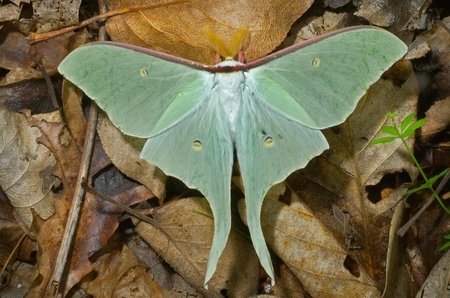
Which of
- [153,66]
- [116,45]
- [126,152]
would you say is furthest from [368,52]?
[126,152]

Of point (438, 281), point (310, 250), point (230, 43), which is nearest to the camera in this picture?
point (438, 281)

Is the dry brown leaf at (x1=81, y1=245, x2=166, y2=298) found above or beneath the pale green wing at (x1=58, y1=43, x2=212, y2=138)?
beneath

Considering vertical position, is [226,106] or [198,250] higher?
[226,106]

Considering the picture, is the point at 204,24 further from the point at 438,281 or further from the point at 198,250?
the point at 438,281

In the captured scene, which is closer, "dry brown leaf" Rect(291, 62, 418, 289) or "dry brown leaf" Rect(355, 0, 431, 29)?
"dry brown leaf" Rect(291, 62, 418, 289)

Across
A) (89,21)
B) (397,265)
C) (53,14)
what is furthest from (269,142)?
(53,14)

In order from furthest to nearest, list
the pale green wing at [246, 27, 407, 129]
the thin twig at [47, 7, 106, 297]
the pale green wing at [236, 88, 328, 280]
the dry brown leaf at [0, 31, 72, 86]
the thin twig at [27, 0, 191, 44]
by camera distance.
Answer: the dry brown leaf at [0, 31, 72, 86] < the thin twig at [27, 0, 191, 44] < the thin twig at [47, 7, 106, 297] < the pale green wing at [236, 88, 328, 280] < the pale green wing at [246, 27, 407, 129]

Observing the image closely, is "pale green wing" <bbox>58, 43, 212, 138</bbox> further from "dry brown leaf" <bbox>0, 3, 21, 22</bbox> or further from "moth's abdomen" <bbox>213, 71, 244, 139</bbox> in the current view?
"dry brown leaf" <bbox>0, 3, 21, 22</bbox>

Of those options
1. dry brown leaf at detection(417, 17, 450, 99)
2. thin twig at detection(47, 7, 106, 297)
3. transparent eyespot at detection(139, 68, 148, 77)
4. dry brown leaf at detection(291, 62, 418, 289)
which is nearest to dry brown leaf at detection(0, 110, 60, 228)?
thin twig at detection(47, 7, 106, 297)
